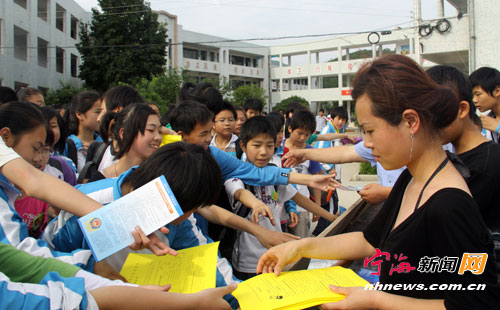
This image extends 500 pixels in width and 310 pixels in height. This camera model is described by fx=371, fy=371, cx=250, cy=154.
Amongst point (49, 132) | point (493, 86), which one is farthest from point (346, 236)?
point (49, 132)

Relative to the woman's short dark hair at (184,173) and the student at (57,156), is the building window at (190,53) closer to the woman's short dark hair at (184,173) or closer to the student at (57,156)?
the student at (57,156)

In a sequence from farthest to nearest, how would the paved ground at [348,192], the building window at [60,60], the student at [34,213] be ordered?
the building window at [60,60]
the paved ground at [348,192]
the student at [34,213]

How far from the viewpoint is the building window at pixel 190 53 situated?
123 ft

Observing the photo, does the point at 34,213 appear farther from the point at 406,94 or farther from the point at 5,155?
the point at 406,94

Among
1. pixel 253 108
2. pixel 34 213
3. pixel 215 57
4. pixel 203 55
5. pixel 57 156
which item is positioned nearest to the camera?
pixel 34 213

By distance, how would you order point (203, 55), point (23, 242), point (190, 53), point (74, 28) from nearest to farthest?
point (23, 242)
point (74, 28)
point (190, 53)
point (203, 55)

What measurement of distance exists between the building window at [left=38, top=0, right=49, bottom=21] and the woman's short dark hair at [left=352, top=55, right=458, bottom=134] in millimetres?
23479

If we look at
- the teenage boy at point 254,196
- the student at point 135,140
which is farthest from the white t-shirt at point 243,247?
the student at point 135,140

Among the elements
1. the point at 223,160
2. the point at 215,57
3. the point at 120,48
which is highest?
the point at 215,57

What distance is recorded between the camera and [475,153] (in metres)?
1.68

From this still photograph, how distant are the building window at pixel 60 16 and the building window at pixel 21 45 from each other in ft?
14.4

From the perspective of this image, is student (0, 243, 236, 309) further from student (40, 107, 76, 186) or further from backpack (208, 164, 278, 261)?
student (40, 107, 76, 186)

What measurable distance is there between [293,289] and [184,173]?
63 cm

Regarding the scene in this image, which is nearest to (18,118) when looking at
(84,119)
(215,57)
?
(84,119)
